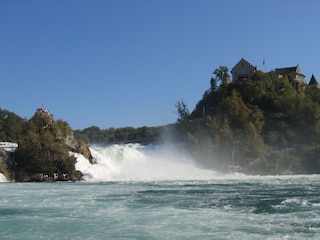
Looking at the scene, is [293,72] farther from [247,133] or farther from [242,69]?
[247,133]

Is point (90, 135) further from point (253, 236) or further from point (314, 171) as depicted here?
point (253, 236)

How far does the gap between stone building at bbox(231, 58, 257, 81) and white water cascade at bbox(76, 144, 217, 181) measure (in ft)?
83.9

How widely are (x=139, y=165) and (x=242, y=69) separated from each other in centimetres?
3449

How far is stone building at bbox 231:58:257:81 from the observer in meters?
73.2

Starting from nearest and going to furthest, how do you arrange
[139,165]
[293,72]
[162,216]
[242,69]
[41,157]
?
[162,216] → [41,157] → [139,165] → [242,69] → [293,72]

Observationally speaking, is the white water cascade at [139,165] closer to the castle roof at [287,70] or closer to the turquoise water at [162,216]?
the turquoise water at [162,216]

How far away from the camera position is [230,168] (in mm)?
48875

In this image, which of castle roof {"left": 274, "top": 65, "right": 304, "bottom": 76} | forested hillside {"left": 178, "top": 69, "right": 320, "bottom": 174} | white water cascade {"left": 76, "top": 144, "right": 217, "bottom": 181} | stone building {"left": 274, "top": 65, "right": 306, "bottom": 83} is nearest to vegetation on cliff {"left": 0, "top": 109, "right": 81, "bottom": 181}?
white water cascade {"left": 76, "top": 144, "right": 217, "bottom": 181}

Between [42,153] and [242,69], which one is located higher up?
[242,69]

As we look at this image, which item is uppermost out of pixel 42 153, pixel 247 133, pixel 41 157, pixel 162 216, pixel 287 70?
pixel 287 70

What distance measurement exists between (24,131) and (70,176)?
8.09 metres

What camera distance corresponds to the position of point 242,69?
73.8 metres

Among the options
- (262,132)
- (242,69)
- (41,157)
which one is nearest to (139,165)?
(41,157)

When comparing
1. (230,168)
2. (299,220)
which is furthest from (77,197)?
→ (230,168)
